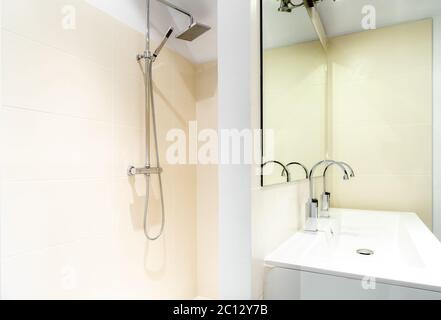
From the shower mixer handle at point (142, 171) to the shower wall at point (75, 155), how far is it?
0.04 m

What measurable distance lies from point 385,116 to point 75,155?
1819 millimetres

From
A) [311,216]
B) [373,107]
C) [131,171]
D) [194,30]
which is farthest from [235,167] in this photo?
[373,107]

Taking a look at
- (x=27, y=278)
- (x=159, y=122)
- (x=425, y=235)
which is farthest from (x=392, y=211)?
(x=27, y=278)

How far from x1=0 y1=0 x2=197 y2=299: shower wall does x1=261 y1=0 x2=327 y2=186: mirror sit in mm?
807

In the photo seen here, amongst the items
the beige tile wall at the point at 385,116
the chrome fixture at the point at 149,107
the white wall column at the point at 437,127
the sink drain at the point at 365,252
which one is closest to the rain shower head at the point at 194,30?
the chrome fixture at the point at 149,107

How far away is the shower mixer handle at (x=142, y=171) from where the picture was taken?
1.49 metres

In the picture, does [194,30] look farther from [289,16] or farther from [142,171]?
[142,171]

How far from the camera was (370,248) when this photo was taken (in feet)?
3.95

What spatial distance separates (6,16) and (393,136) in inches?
81.3

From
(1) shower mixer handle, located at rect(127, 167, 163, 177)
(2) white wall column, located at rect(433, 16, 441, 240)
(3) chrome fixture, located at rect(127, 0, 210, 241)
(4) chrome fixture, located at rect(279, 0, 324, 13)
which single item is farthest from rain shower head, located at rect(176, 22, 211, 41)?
(2) white wall column, located at rect(433, 16, 441, 240)

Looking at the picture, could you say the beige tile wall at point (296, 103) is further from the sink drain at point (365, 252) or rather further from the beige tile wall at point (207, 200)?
the beige tile wall at point (207, 200)

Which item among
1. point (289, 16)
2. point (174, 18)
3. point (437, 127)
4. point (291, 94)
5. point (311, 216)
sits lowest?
point (311, 216)

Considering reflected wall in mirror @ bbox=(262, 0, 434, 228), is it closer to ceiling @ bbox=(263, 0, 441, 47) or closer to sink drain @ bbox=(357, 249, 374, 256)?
ceiling @ bbox=(263, 0, 441, 47)

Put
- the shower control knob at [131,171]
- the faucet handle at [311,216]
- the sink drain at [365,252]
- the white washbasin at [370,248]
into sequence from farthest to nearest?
the shower control knob at [131,171], the faucet handle at [311,216], the sink drain at [365,252], the white washbasin at [370,248]
